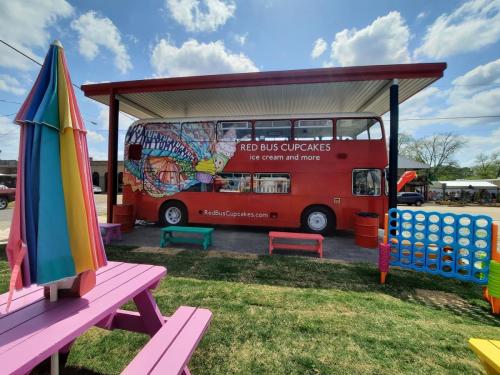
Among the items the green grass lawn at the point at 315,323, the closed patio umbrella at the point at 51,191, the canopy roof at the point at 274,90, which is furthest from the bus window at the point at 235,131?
the closed patio umbrella at the point at 51,191

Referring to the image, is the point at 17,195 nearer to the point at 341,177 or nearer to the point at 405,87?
the point at 341,177

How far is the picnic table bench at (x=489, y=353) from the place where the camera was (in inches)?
61.2

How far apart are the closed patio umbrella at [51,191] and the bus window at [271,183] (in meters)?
6.37

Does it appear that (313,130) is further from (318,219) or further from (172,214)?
(172,214)

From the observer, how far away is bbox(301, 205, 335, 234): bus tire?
7.69 meters

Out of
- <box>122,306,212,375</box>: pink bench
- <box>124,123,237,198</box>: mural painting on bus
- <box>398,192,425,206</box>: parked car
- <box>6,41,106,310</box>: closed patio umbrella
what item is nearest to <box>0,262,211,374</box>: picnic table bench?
<box>122,306,212,375</box>: pink bench

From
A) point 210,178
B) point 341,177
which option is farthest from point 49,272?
point 341,177

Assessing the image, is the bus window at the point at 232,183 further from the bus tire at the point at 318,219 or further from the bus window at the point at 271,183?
the bus tire at the point at 318,219

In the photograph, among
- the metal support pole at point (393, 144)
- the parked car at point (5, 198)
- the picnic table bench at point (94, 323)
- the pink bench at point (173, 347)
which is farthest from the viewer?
the parked car at point (5, 198)

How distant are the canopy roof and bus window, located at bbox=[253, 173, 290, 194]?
9.12ft

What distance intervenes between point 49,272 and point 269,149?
22.5 feet

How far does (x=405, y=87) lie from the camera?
727 cm

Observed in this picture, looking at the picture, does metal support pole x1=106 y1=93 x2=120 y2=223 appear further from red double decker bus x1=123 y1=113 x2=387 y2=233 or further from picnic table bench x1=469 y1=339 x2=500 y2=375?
picnic table bench x1=469 y1=339 x2=500 y2=375

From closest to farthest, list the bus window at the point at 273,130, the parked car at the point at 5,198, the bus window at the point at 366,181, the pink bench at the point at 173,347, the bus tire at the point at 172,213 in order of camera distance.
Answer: the pink bench at the point at 173,347 < the bus window at the point at 366,181 < the bus window at the point at 273,130 < the bus tire at the point at 172,213 < the parked car at the point at 5,198
